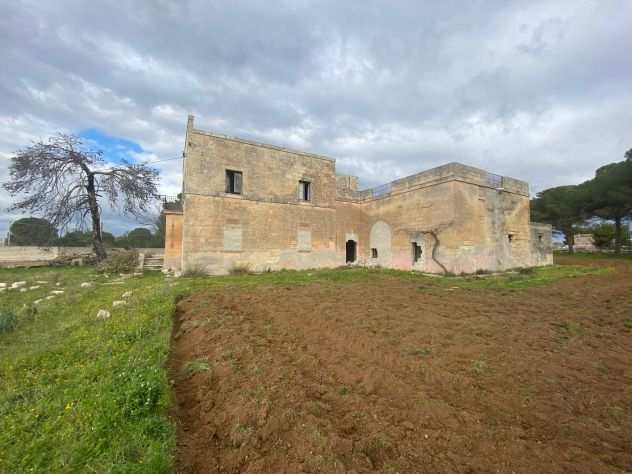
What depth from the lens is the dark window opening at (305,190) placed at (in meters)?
A: 15.6

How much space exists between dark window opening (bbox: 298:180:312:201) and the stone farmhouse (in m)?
0.05

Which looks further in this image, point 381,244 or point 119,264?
point 381,244

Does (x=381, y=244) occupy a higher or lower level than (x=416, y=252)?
higher

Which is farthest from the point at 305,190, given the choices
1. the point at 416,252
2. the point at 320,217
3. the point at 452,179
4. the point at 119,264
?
the point at 119,264

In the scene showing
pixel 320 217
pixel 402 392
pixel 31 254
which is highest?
pixel 320 217

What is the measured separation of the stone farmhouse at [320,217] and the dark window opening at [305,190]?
0.18 ft

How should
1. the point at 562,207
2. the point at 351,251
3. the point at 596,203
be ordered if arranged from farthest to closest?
the point at 562,207 → the point at 596,203 → the point at 351,251

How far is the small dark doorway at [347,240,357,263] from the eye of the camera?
17.7 meters

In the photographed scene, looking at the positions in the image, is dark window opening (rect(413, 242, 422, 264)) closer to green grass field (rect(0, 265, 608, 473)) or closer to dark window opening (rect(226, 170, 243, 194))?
dark window opening (rect(226, 170, 243, 194))

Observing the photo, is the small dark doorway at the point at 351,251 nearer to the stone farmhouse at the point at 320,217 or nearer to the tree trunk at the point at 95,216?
the stone farmhouse at the point at 320,217

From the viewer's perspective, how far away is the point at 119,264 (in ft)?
46.5

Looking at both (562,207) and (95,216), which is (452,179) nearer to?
(95,216)

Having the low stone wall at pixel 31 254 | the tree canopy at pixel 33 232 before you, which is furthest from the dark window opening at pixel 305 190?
the low stone wall at pixel 31 254

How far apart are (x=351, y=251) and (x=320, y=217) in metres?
3.47
